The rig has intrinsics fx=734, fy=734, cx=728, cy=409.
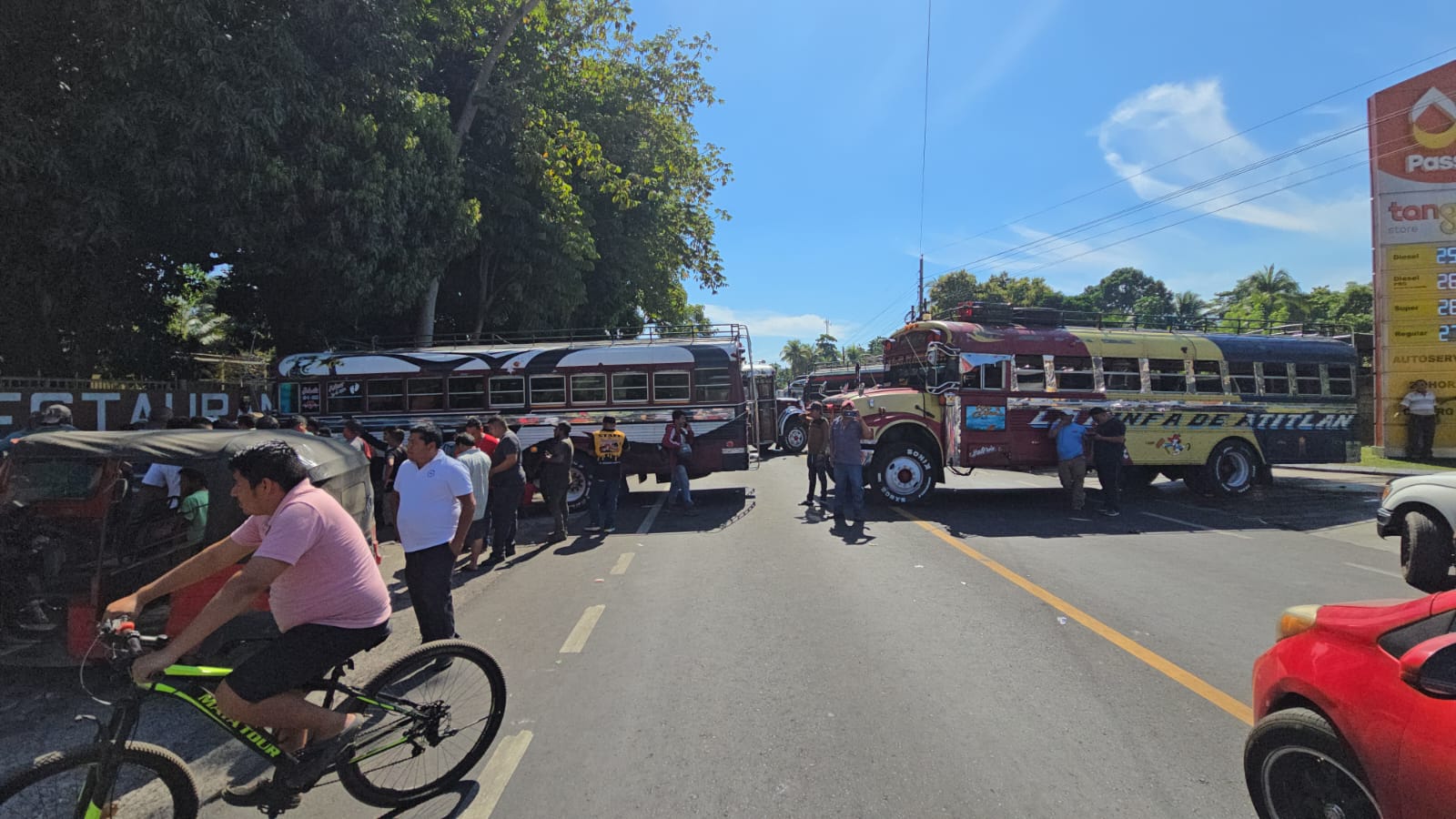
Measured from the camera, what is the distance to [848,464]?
10.4m

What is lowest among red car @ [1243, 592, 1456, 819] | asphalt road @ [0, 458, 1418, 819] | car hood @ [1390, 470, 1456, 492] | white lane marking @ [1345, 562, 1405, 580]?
white lane marking @ [1345, 562, 1405, 580]

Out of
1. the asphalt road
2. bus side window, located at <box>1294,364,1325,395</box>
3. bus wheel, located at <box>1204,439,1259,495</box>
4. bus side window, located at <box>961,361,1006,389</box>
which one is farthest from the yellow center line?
bus side window, located at <box>1294,364,1325,395</box>

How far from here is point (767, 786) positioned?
11.3 ft

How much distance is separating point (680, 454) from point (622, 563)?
4.06 metres

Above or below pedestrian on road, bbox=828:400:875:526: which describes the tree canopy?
above

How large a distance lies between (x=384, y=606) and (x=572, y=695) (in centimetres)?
165

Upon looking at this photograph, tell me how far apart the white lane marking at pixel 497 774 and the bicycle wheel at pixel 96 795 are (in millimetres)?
1157

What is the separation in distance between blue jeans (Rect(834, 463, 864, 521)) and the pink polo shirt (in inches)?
303

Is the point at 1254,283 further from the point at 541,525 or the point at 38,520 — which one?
the point at 38,520

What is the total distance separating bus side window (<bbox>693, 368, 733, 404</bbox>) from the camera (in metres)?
13.1

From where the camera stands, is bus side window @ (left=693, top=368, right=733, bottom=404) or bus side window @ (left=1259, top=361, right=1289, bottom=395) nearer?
bus side window @ (left=693, top=368, right=733, bottom=404)

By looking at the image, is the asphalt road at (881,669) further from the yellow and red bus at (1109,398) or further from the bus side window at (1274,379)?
the bus side window at (1274,379)

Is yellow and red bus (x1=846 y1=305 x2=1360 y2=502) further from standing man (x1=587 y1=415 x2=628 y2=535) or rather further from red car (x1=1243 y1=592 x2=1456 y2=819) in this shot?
red car (x1=1243 y1=592 x2=1456 y2=819)

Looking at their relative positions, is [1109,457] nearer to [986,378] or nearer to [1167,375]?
[986,378]
